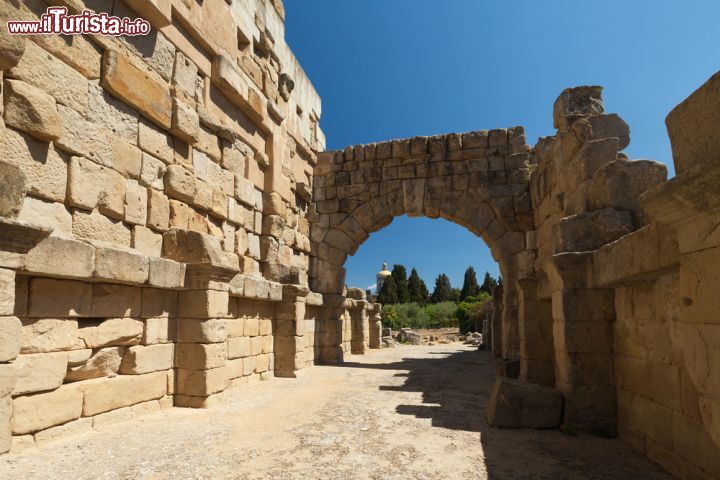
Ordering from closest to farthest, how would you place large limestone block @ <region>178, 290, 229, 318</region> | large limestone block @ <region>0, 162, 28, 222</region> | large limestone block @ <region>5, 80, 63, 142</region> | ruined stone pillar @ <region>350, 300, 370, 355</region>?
1. large limestone block @ <region>0, 162, 28, 222</region>
2. large limestone block @ <region>5, 80, 63, 142</region>
3. large limestone block @ <region>178, 290, 229, 318</region>
4. ruined stone pillar @ <region>350, 300, 370, 355</region>

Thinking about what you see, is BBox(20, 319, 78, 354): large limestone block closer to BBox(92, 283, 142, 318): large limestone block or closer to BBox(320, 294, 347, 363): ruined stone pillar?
BBox(92, 283, 142, 318): large limestone block

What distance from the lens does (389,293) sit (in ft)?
128

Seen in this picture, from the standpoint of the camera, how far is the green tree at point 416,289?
134 feet

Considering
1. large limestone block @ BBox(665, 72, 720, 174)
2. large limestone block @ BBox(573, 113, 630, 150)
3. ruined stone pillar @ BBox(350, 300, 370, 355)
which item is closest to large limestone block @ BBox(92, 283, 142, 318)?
large limestone block @ BBox(665, 72, 720, 174)

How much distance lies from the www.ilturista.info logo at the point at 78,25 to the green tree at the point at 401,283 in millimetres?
35727

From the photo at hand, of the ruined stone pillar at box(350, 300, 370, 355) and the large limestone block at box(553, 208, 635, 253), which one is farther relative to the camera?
the ruined stone pillar at box(350, 300, 370, 355)

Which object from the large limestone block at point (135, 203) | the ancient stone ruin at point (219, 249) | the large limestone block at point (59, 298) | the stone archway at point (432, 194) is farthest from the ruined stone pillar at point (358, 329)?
the large limestone block at point (59, 298)

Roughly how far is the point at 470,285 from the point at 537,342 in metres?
35.3

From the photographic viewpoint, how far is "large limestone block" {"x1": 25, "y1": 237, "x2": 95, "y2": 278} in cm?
320

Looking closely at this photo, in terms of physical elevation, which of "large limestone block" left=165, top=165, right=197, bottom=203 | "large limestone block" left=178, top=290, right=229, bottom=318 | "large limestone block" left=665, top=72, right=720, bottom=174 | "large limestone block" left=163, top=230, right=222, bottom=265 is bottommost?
"large limestone block" left=178, top=290, right=229, bottom=318

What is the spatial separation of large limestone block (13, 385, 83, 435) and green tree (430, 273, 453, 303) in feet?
133

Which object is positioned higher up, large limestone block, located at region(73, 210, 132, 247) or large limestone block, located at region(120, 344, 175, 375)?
large limestone block, located at region(73, 210, 132, 247)

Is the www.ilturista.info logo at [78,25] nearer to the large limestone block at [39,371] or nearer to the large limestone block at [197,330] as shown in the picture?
the large limestone block at [39,371]

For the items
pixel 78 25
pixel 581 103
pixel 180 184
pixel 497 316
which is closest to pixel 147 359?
pixel 180 184
